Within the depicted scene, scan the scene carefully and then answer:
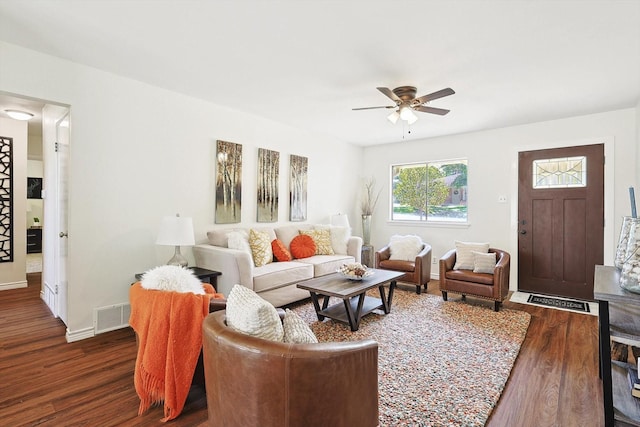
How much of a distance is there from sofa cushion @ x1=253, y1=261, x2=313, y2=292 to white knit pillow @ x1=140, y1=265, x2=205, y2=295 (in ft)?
4.41

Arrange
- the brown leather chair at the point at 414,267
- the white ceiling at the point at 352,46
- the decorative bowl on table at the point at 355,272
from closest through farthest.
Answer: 1. the white ceiling at the point at 352,46
2. the decorative bowl on table at the point at 355,272
3. the brown leather chair at the point at 414,267

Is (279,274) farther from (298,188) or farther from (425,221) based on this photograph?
(425,221)

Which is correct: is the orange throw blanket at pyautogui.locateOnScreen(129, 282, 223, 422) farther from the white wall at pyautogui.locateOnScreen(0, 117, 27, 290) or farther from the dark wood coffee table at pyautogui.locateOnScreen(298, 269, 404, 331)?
the white wall at pyautogui.locateOnScreen(0, 117, 27, 290)

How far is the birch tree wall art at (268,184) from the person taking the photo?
4.47 m

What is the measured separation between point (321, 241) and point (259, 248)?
3.72 ft

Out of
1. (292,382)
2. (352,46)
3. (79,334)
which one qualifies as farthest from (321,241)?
(292,382)

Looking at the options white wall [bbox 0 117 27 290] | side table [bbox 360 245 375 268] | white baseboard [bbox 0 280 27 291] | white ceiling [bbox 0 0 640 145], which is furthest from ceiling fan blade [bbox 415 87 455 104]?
white baseboard [bbox 0 280 27 291]

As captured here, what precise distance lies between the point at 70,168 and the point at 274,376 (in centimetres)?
289

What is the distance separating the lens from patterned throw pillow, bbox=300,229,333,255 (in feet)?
15.3

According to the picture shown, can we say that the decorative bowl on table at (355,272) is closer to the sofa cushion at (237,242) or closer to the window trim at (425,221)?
the sofa cushion at (237,242)

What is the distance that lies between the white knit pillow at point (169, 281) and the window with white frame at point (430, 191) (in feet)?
14.9

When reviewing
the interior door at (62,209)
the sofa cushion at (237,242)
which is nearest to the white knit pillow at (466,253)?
the sofa cushion at (237,242)

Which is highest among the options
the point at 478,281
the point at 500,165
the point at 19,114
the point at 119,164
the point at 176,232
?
the point at 19,114

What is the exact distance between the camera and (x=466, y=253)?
4195 millimetres
